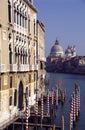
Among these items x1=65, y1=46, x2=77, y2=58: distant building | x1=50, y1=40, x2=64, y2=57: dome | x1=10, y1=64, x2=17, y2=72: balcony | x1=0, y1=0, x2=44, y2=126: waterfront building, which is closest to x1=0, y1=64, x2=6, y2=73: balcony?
x1=0, y1=0, x2=44, y2=126: waterfront building

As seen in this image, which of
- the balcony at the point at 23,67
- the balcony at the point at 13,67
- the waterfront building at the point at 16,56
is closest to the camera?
the waterfront building at the point at 16,56

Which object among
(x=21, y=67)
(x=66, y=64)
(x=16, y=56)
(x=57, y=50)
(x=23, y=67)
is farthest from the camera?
(x=57, y=50)

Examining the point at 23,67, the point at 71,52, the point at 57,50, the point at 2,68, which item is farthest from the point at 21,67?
the point at 71,52

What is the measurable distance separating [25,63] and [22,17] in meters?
2.78

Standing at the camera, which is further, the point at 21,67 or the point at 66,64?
the point at 66,64

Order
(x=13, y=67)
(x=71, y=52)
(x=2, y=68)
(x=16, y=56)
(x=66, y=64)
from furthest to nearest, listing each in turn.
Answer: (x=71, y=52) → (x=66, y=64) → (x=16, y=56) → (x=13, y=67) → (x=2, y=68)

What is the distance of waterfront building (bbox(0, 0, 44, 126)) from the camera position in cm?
1997

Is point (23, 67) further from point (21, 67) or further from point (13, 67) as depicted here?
point (13, 67)

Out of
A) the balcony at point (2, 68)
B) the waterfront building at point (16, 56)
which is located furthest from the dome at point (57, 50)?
the balcony at point (2, 68)

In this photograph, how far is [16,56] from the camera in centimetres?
2255

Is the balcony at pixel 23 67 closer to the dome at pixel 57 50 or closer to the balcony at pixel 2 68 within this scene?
the balcony at pixel 2 68

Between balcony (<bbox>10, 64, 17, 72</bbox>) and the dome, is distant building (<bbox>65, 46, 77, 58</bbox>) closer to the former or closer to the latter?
the dome

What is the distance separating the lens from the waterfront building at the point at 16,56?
65.5 feet

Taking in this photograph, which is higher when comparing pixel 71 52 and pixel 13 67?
pixel 71 52
